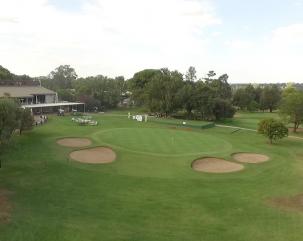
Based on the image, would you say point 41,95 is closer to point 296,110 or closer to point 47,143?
point 47,143

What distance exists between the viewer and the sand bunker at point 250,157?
43.4m

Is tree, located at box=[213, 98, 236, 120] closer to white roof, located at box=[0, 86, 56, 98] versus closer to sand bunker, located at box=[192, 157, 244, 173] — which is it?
sand bunker, located at box=[192, 157, 244, 173]

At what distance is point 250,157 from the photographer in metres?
45.1

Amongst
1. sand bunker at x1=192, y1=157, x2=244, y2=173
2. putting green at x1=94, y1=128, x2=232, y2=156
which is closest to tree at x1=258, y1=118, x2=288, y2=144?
putting green at x1=94, y1=128, x2=232, y2=156

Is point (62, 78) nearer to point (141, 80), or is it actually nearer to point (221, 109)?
point (141, 80)

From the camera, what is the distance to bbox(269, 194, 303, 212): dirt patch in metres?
28.1

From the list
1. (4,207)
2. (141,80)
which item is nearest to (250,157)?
(4,207)

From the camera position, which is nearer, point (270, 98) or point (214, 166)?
point (214, 166)

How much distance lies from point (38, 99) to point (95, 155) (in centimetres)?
5073

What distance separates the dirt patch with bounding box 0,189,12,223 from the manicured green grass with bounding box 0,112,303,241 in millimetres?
473

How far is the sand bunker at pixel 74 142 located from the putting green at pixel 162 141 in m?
1.97

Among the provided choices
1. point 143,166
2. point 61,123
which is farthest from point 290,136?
point 61,123

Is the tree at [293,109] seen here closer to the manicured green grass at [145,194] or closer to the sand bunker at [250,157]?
the manicured green grass at [145,194]

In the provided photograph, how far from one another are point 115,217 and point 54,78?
466 feet
